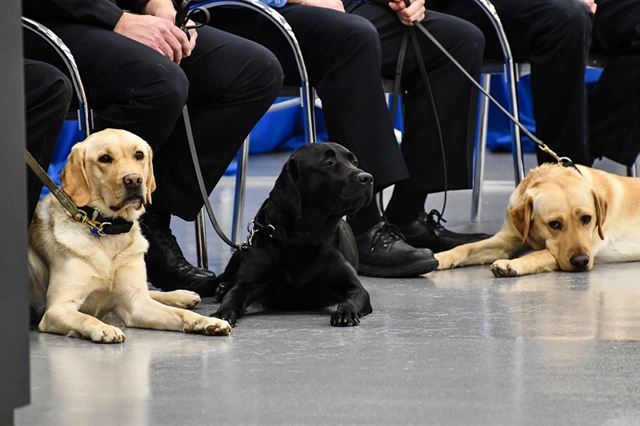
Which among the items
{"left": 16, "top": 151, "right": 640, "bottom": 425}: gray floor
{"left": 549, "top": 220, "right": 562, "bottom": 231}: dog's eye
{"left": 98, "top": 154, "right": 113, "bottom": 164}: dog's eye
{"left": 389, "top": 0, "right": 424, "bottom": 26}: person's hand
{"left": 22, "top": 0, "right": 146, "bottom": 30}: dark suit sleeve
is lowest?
{"left": 16, "top": 151, "right": 640, "bottom": 425}: gray floor

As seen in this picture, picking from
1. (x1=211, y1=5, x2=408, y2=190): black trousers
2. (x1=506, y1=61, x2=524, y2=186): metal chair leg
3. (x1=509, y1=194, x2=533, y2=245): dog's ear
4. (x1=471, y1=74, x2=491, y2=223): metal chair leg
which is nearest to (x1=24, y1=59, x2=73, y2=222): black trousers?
(x1=211, y1=5, x2=408, y2=190): black trousers

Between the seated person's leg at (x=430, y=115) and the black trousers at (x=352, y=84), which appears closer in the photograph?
the black trousers at (x=352, y=84)

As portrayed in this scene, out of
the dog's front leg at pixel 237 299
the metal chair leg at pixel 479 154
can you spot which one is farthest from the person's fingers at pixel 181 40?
the metal chair leg at pixel 479 154

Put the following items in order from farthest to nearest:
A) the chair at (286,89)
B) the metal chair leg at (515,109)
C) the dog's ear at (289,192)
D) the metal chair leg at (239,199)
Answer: the metal chair leg at (515,109)
the metal chair leg at (239,199)
the chair at (286,89)
the dog's ear at (289,192)

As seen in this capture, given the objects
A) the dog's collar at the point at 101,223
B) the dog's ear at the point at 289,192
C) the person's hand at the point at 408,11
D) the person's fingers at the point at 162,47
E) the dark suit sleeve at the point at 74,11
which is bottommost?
the dog's collar at the point at 101,223

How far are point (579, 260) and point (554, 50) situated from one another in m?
0.92

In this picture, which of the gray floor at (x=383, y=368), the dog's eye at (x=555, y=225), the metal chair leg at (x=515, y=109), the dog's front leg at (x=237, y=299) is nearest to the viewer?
the gray floor at (x=383, y=368)

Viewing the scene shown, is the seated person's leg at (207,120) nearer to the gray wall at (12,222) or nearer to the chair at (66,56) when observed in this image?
the chair at (66,56)

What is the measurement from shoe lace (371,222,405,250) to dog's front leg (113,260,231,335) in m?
0.85

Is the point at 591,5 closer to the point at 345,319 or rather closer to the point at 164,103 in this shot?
the point at 164,103

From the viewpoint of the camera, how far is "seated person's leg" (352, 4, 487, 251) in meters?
3.60

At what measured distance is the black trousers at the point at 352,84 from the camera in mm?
3268

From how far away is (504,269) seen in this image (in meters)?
3.30

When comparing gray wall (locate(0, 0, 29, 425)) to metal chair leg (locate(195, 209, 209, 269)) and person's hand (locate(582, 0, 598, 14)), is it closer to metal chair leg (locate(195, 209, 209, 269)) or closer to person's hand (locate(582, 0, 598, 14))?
metal chair leg (locate(195, 209, 209, 269))
